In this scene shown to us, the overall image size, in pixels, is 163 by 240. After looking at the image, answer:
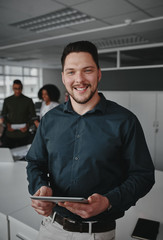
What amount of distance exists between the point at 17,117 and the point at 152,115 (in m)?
2.59

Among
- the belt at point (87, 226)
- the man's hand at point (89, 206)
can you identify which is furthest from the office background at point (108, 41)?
the man's hand at point (89, 206)

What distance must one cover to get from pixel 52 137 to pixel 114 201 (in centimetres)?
43

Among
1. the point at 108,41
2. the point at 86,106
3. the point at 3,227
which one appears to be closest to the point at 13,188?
the point at 3,227

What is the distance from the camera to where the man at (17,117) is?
3250 mm

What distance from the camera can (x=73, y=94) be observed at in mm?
1048

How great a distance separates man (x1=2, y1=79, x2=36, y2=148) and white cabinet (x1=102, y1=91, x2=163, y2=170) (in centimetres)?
216

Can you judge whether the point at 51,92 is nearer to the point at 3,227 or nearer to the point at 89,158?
the point at 3,227

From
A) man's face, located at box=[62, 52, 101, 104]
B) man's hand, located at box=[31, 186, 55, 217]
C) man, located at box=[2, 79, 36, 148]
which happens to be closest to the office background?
man's hand, located at box=[31, 186, 55, 217]

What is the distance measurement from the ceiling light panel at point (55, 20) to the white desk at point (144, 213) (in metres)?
3.01

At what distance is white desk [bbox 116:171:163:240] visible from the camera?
126 cm

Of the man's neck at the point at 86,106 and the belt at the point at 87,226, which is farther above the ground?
the man's neck at the point at 86,106

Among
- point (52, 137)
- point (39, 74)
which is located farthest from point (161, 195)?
point (39, 74)

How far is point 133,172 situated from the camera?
948 millimetres

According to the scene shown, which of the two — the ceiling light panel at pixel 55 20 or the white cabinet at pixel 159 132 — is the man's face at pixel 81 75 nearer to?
the ceiling light panel at pixel 55 20
